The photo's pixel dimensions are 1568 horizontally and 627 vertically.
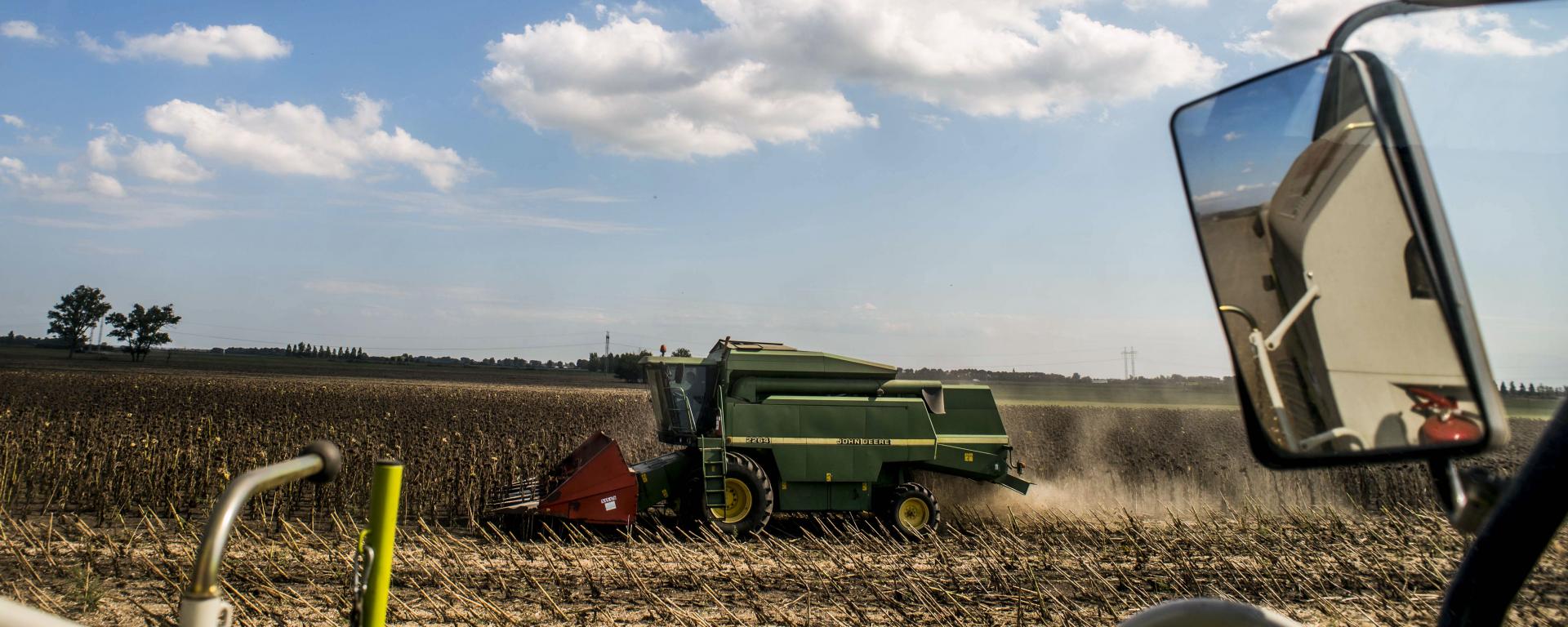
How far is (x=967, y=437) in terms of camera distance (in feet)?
41.5

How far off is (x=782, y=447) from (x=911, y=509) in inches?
70.1

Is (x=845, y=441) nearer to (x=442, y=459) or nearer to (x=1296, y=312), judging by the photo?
(x=442, y=459)

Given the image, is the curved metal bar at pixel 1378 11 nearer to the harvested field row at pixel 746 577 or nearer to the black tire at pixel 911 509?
the harvested field row at pixel 746 577

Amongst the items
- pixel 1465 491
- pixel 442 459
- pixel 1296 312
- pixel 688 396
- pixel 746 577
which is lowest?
pixel 746 577

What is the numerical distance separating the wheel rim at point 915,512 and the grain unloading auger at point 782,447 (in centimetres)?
1

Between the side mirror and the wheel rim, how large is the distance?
10921 millimetres

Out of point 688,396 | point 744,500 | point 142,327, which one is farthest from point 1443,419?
point 142,327

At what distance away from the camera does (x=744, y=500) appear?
11.3m

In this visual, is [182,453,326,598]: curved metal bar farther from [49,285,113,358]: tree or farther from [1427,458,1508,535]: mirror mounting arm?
[49,285,113,358]: tree

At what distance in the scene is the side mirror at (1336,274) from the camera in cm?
99

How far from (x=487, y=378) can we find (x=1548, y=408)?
91431 millimetres

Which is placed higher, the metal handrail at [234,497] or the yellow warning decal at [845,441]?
the metal handrail at [234,497]

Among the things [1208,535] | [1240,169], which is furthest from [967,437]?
[1240,169]

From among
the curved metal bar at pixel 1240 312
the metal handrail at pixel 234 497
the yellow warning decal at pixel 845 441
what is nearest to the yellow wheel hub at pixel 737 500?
the yellow warning decal at pixel 845 441
